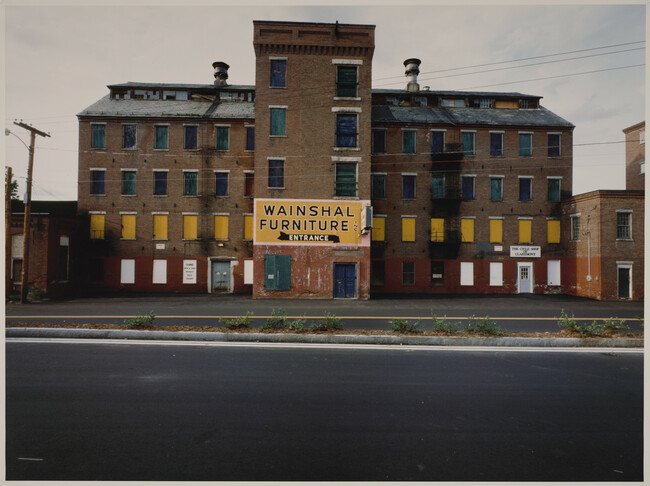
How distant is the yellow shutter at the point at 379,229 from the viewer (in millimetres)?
24288

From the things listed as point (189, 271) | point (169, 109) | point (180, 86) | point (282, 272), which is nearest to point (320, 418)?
point (282, 272)

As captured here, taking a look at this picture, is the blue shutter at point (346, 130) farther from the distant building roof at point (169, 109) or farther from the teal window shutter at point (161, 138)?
the teal window shutter at point (161, 138)

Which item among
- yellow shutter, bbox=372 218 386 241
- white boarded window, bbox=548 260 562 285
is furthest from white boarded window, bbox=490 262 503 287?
yellow shutter, bbox=372 218 386 241

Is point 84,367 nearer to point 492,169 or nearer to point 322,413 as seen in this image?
point 322,413

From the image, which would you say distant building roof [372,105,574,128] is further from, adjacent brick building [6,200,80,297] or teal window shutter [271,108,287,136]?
adjacent brick building [6,200,80,297]

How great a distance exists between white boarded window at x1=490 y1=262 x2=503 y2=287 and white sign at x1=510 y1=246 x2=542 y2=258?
4.69 ft

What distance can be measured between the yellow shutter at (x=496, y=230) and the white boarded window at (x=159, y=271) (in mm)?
24188

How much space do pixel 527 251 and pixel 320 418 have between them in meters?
24.9

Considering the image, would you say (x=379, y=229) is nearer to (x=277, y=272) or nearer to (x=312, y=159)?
(x=312, y=159)

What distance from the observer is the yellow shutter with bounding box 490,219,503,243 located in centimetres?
2473

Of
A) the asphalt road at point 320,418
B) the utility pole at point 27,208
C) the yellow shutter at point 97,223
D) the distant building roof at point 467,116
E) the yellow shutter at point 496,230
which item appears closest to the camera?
the asphalt road at point 320,418

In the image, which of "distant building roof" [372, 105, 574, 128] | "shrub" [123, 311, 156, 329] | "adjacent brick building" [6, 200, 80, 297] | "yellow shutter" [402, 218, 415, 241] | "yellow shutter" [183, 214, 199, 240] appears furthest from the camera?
"distant building roof" [372, 105, 574, 128]

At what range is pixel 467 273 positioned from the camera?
80.6 ft

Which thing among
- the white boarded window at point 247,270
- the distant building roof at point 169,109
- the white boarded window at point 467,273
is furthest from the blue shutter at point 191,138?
the white boarded window at point 467,273
